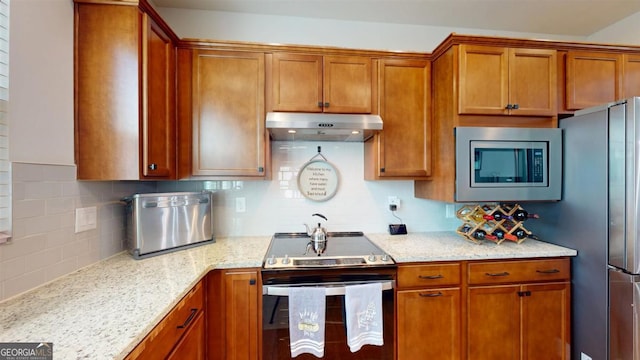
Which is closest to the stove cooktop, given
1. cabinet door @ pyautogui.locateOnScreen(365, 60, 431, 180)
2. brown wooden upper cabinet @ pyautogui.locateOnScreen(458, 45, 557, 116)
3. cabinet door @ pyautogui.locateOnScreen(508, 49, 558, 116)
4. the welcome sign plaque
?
the welcome sign plaque

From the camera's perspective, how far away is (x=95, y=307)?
3.10 ft

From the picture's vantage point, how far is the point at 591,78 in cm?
185

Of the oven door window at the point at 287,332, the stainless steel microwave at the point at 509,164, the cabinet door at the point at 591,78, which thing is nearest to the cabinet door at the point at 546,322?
the stainless steel microwave at the point at 509,164

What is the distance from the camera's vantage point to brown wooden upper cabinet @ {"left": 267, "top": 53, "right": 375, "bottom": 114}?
1.84 metres

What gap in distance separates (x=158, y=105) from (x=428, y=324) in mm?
2181

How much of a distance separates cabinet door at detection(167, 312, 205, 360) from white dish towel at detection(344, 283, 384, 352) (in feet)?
2.69

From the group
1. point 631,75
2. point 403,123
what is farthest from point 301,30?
point 631,75

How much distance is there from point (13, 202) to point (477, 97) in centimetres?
258

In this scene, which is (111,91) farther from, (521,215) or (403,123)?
(521,215)

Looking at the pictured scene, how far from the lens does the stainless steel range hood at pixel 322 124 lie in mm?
1672

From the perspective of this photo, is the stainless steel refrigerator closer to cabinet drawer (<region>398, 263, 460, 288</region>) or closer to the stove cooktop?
cabinet drawer (<region>398, 263, 460, 288</region>)

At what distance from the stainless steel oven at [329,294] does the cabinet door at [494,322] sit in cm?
55

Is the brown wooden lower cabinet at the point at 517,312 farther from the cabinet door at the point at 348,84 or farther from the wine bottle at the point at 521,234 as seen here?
the cabinet door at the point at 348,84

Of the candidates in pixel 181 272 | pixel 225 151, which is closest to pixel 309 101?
pixel 225 151
